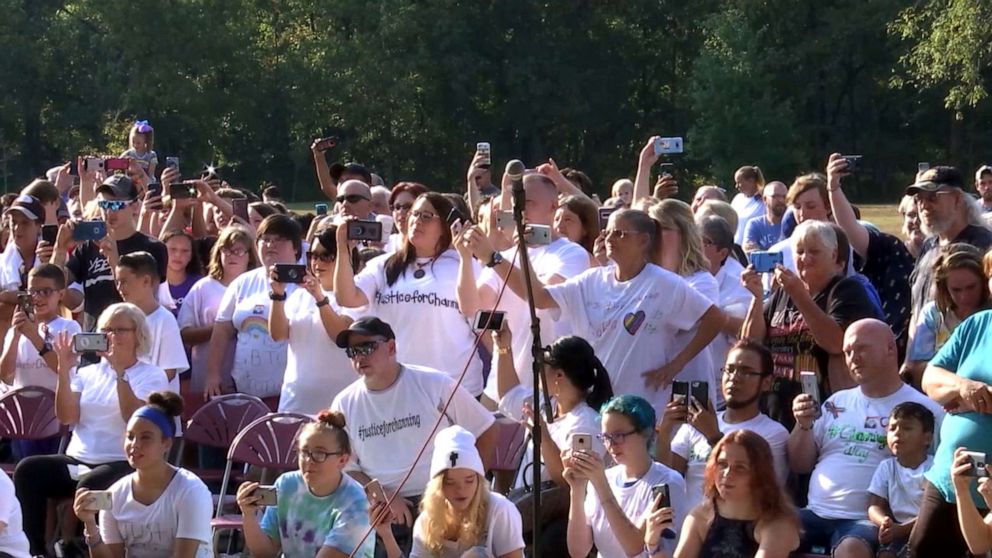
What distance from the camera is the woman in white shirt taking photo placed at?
5891 mm

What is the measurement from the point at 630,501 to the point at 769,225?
5.23 m

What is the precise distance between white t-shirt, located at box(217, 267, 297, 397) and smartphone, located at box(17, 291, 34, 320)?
0.95 metres

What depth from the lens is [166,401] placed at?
627 cm

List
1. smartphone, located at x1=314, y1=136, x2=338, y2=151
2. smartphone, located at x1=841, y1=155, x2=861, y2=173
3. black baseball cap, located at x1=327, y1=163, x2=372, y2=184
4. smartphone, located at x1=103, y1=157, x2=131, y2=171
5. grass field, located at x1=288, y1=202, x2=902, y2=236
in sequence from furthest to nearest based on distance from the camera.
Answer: grass field, located at x1=288, y1=202, x2=902, y2=236
smartphone, located at x1=103, y1=157, x2=131, y2=171
smartphone, located at x1=314, y1=136, x2=338, y2=151
black baseball cap, located at x1=327, y1=163, x2=372, y2=184
smartphone, located at x1=841, y1=155, x2=861, y2=173

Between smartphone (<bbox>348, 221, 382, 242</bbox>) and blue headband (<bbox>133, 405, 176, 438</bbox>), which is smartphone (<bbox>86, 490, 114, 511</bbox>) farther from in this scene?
smartphone (<bbox>348, 221, 382, 242</bbox>)

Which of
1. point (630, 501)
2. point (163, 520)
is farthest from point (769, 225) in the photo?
point (163, 520)

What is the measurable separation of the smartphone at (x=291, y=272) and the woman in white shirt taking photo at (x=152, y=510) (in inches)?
36.7

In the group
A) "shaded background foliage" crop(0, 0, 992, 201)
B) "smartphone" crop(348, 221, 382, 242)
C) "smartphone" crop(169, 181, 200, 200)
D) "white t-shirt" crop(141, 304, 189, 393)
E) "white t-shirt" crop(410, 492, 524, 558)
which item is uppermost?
"shaded background foliage" crop(0, 0, 992, 201)

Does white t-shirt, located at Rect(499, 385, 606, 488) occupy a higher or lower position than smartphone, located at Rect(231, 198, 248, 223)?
lower

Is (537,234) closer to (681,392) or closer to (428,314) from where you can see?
(681,392)

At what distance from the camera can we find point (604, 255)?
696cm

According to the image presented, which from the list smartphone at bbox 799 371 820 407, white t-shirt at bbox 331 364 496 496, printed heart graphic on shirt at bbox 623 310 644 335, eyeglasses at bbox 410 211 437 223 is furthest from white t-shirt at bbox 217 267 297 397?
smartphone at bbox 799 371 820 407

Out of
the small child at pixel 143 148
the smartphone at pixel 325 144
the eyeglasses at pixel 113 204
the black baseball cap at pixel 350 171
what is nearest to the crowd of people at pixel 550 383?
the eyeglasses at pixel 113 204

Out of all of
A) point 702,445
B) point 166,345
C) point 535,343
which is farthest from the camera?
point 166,345
